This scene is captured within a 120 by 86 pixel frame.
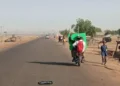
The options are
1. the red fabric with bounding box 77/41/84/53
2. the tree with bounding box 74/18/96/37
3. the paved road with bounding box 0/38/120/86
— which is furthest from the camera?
the tree with bounding box 74/18/96/37

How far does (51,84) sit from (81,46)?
8.36 m

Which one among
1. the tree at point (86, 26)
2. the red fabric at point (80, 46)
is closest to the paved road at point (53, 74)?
the red fabric at point (80, 46)

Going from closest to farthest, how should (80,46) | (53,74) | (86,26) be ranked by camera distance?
(53,74) → (80,46) → (86,26)

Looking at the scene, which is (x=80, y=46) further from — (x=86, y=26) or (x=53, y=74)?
(x=86, y=26)

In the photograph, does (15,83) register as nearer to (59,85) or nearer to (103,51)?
(59,85)

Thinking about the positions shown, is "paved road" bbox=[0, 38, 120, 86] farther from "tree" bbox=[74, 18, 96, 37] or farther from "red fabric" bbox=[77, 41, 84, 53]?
"tree" bbox=[74, 18, 96, 37]

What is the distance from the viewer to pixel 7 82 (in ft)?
39.5

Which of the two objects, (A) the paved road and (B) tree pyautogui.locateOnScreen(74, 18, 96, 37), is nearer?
(A) the paved road

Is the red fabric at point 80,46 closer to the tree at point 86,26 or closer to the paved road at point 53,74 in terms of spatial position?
the paved road at point 53,74

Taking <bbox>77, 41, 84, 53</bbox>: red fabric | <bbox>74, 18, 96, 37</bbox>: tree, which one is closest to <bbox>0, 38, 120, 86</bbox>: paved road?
<bbox>77, 41, 84, 53</bbox>: red fabric

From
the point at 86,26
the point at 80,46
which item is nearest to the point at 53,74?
the point at 80,46

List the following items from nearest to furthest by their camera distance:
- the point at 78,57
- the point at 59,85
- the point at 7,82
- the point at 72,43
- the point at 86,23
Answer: the point at 59,85, the point at 7,82, the point at 78,57, the point at 72,43, the point at 86,23

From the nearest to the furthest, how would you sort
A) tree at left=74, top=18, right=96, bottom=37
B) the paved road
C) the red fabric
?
the paved road < the red fabric < tree at left=74, top=18, right=96, bottom=37

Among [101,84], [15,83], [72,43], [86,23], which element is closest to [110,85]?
[101,84]
